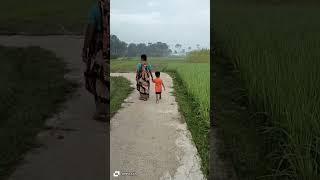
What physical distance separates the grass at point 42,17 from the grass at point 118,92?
9.80ft

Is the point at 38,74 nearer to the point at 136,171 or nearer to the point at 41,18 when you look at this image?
the point at 136,171

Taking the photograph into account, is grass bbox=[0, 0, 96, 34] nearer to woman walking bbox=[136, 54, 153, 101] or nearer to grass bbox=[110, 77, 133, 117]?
grass bbox=[110, 77, 133, 117]

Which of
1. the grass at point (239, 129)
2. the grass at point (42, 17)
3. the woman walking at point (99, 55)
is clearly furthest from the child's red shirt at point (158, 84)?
the grass at point (42, 17)

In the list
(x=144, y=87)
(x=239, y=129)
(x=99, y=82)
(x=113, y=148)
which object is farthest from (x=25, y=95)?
(x=239, y=129)

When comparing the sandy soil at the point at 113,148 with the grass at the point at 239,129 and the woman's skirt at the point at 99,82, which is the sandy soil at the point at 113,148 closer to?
the woman's skirt at the point at 99,82

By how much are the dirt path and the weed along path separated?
0.15 metres

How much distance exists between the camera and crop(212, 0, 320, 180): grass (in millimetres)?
3258

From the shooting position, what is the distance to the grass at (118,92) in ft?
22.2

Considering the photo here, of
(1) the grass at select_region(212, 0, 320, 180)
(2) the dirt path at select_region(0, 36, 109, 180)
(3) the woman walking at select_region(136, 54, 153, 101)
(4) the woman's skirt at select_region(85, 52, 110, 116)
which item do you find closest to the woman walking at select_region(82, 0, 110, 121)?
(4) the woman's skirt at select_region(85, 52, 110, 116)

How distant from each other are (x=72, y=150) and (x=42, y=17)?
12.9 metres

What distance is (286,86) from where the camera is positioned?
416cm

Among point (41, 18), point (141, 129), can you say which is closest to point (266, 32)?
point (141, 129)

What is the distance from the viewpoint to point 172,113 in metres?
6.29

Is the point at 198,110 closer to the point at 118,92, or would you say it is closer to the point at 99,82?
the point at 99,82
